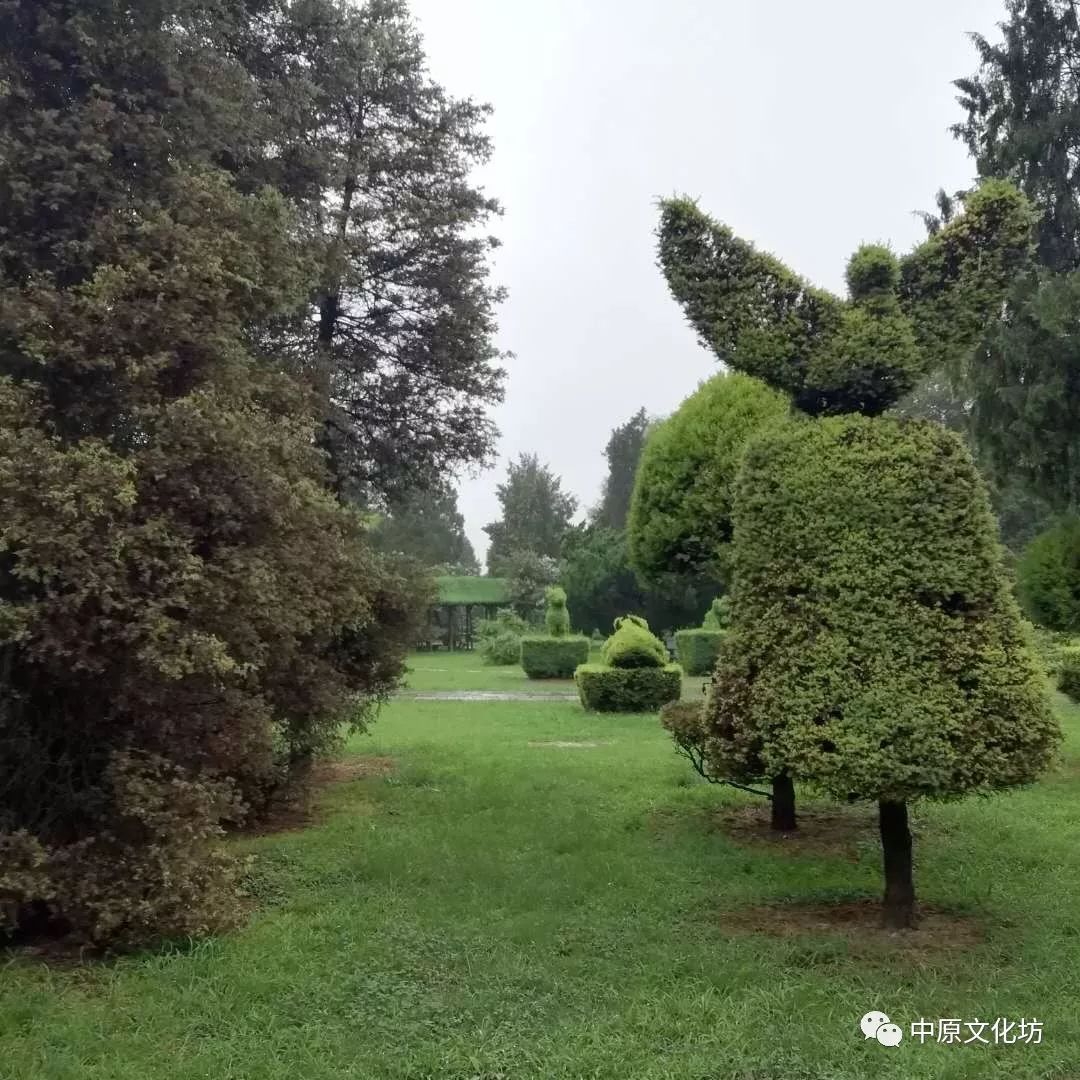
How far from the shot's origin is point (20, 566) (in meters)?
4.55

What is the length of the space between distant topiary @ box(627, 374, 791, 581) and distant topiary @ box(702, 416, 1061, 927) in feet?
10.5

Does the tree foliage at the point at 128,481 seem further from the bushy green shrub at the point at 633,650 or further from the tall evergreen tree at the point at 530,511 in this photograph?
the tall evergreen tree at the point at 530,511

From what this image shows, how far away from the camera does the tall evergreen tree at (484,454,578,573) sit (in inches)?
2164

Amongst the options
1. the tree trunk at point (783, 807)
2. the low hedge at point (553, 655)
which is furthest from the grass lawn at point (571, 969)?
the low hedge at point (553, 655)

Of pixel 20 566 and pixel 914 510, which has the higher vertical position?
pixel 914 510

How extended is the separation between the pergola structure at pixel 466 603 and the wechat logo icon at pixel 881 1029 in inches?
1445

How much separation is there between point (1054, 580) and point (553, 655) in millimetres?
13299

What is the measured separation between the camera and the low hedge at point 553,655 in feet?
76.6

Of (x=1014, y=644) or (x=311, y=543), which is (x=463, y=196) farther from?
(x=1014, y=644)

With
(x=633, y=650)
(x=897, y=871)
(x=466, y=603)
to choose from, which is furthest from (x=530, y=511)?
(x=897, y=871)

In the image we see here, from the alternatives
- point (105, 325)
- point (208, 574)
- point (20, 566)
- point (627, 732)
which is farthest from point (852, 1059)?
point (627, 732)

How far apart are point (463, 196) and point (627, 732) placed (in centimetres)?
732

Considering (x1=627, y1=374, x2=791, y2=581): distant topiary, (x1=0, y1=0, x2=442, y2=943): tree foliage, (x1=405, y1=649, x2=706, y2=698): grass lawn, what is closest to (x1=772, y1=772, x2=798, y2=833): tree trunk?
(x1=627, y1=374, x2=791, y2=581): distant topiary

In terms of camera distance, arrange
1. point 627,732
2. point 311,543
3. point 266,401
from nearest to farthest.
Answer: point 311,543 < point 266,401 < point 627,732
